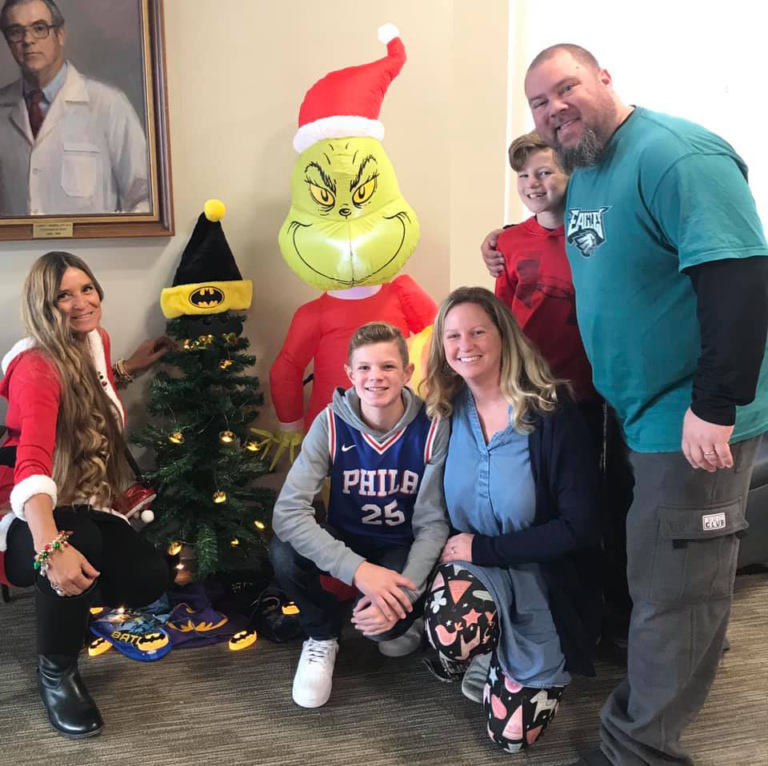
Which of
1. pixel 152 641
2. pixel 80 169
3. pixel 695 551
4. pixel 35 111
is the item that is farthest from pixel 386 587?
pixel 35 111

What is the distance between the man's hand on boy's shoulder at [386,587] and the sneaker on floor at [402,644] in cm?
31

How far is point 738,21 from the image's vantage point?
9.39 ft

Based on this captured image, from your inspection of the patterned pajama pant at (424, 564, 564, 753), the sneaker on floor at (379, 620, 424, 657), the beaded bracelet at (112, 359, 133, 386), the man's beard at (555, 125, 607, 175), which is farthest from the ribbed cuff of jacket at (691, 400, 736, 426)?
the beaded bracelet at (112, 359, 133, 386)

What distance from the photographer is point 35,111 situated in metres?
2.20

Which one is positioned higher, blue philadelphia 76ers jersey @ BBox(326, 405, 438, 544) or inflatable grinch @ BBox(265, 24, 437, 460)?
inflatable grinch @ BBox(265, 24, 437, 460)

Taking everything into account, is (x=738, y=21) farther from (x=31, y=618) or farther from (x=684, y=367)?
(x=31, y=618)

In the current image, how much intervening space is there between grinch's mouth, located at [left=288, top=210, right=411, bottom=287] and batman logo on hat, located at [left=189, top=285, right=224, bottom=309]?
0.92ft

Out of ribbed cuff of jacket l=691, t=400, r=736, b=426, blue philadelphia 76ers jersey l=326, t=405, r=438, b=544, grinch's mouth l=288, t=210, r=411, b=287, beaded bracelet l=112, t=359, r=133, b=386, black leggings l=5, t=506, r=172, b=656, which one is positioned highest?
grinch's mouth l=288, t=210, r=411, b=287

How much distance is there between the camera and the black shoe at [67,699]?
1740mm

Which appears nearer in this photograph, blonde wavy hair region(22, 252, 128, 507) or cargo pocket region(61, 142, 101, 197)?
blonde wavy hair region(22, 252, 128, 507)

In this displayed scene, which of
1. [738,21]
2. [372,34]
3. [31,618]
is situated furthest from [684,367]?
[738,21]

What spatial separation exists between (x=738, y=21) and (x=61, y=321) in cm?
262

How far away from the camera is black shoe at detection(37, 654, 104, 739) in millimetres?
1740

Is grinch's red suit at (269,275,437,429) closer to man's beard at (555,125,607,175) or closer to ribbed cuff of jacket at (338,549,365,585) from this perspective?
ribbed cuff of jacket at (338,549,365,585)
